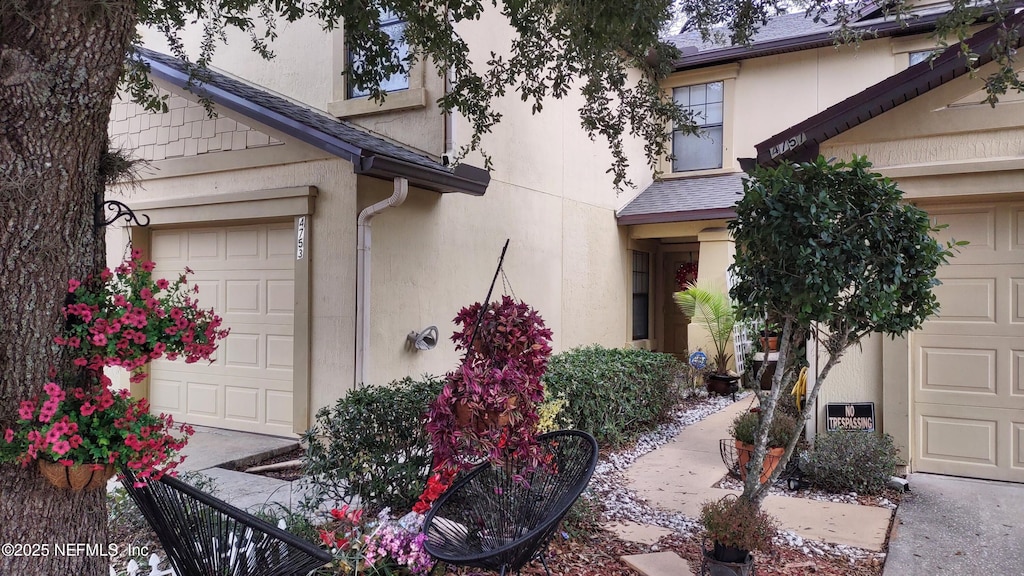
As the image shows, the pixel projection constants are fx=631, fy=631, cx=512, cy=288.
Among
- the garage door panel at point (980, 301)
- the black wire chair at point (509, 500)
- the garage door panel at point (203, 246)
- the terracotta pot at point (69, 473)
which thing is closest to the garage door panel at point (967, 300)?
the garage door panel at point (980, 301)

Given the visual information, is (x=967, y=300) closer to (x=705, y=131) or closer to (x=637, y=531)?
(x=637, y=531)

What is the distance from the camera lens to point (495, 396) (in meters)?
3.46

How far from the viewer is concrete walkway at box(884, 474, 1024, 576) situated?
4000 mm

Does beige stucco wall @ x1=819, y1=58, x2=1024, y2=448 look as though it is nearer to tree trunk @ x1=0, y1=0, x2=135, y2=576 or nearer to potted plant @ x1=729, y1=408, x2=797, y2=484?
potted plant @ x1=729, y1=408, x2=797, y2=484

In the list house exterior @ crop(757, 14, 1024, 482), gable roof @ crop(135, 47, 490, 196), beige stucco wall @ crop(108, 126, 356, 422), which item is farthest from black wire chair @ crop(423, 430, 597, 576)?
house exterior @ crop(757, 14, 1024, 482)

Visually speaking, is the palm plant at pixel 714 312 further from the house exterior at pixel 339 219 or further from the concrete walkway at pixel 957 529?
the concrete walkway at pixel 957 529

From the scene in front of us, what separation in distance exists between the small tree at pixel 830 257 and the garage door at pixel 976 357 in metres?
2.09

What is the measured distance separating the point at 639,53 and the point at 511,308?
2.31 metres

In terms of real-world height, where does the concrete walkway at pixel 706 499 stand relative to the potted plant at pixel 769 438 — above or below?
below

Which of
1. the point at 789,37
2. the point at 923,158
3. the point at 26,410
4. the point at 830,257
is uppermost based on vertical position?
the point at 789,37

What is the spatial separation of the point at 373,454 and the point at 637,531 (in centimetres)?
199

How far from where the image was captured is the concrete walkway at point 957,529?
400 centimetres

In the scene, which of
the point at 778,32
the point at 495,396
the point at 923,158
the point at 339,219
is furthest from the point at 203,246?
the point at 778,32

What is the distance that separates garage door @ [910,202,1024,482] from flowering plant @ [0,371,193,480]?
6129mm
